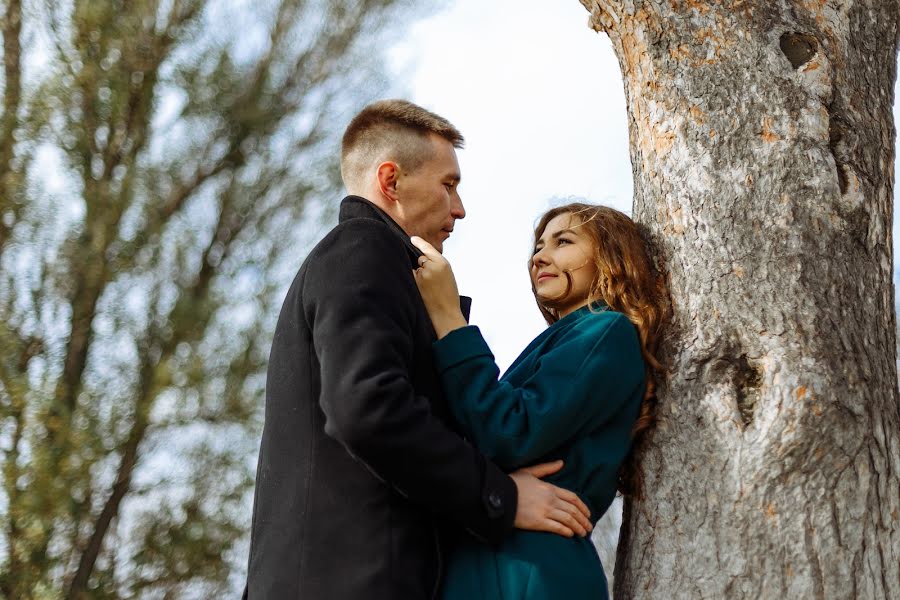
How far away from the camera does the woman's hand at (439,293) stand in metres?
2.36

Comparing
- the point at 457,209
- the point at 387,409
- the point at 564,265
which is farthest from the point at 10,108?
the point at 387,409

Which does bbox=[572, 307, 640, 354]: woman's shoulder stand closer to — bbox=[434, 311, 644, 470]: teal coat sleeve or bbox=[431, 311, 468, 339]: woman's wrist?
bbox=[434, 311, 644, 470]: teal coat sleeve

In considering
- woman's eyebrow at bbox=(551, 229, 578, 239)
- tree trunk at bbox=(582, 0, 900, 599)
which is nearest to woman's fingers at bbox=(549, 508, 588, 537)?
tree trunk at bbox=(582, 0, 900, 599)

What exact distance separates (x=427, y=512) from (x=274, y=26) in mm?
5185

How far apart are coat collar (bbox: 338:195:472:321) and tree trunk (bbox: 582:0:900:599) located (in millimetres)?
643

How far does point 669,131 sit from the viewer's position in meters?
2.62

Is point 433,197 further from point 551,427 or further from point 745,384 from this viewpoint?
point 745,384

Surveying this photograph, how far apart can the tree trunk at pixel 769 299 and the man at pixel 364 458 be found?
351 mm

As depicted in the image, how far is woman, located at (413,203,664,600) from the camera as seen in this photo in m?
2.18

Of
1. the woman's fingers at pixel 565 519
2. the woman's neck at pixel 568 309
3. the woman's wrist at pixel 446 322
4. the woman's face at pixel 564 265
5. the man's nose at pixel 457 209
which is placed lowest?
the woman's fingers at pixel 565 519

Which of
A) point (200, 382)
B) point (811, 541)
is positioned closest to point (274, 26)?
point (200, 382)

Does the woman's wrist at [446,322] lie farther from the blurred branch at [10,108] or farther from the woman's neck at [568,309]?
the blurred branch at [10,108]

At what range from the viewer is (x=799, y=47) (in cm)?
259

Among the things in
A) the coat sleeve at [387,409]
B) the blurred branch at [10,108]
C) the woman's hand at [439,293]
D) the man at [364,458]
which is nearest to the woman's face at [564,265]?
the woman's hand at [439,293]
